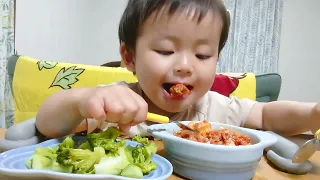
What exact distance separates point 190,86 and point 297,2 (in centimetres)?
343

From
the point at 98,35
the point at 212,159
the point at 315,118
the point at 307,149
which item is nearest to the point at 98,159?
the point at 212,159

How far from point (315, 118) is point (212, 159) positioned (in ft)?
1.23

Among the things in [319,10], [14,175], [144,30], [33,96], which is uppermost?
[319,10]

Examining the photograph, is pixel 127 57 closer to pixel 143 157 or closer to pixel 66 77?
pixel 66 77

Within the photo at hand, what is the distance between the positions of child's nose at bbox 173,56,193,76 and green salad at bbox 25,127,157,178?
0.33 metres

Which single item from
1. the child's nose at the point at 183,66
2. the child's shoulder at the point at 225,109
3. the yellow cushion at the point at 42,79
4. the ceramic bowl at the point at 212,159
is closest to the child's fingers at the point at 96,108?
the ceramic bowl at the point at 212,159

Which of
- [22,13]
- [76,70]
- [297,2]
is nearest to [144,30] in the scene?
[76,70]

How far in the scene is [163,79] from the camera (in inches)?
34.8

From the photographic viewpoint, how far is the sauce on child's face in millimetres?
851

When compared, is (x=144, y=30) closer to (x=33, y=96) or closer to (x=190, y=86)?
(x=190, y=86)

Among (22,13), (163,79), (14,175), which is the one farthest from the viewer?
(22,13)

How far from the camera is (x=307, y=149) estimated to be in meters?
0.63

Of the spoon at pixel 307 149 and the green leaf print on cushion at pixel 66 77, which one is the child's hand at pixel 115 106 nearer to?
the spoon at pixel 307 149

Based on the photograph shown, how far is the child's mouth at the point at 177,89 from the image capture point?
86 cm
